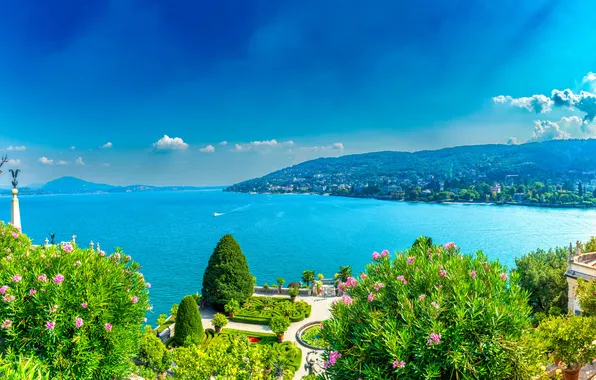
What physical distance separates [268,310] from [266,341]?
15.3 ft

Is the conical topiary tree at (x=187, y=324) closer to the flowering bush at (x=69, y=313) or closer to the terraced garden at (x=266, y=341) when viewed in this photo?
the terraced garden at (x=266, y=341)

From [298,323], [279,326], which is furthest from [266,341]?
[298,323]

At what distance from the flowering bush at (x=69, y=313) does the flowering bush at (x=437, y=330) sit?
19.0 ft

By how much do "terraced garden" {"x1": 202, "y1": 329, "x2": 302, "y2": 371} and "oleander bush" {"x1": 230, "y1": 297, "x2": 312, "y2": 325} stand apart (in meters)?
2.05

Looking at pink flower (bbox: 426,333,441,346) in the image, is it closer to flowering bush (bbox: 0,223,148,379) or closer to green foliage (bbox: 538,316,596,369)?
green foliage (bbox: 538,316,596,369)

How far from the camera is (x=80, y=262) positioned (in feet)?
29.1

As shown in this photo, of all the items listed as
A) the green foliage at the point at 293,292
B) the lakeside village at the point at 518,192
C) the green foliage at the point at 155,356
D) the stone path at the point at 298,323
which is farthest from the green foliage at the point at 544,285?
the lakeside village at the point at 518,192

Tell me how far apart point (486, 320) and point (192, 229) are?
8270 centimetres

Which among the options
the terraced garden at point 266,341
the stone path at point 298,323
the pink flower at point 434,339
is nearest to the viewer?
the pink flower at point 434,339

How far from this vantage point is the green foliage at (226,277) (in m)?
24.6

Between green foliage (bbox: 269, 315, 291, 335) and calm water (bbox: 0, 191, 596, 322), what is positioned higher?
green foliage (bbox: 269, 315, 291, 335)

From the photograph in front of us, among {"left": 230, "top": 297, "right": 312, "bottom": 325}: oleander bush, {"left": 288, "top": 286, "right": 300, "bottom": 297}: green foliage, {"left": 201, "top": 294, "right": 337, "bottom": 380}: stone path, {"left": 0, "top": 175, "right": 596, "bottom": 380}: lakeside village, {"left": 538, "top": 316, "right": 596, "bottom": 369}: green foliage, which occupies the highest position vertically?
{"left": 0, "top": 175, "right": 596, "bottom": 380}: lakeside village

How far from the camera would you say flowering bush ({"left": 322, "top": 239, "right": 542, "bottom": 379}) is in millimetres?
6059

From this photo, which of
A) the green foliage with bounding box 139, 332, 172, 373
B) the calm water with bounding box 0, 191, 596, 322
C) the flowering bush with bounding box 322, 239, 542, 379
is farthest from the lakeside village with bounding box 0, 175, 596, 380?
the calm water with bounding box 0, 191, 596, 322
